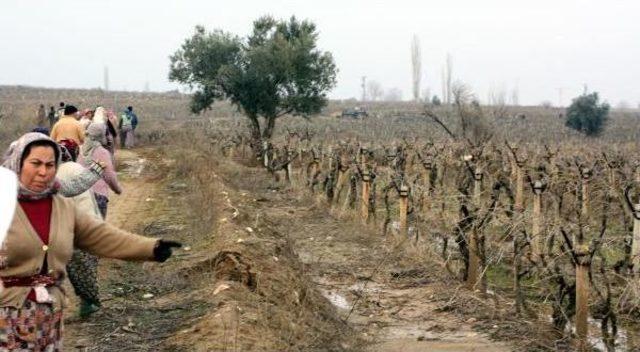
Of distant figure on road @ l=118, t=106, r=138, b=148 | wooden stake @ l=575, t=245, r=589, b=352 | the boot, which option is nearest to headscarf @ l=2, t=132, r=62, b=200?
the boot

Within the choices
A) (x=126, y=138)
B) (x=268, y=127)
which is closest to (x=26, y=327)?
(x=268, y=127)

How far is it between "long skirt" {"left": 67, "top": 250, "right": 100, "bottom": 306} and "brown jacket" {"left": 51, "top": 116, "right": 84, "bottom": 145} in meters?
3.31

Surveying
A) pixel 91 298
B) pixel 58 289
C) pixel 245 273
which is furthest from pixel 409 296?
pixel 58 289

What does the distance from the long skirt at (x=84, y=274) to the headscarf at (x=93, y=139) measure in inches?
54.7

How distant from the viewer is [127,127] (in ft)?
85.8

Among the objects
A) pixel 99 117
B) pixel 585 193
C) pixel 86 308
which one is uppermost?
pixel 99 117

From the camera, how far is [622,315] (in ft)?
23.2

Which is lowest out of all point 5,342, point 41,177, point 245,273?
point 245,273

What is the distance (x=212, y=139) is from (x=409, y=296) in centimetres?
2174

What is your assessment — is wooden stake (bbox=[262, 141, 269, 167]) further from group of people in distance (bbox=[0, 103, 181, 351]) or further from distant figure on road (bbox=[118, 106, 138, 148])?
group of people in distance (bbox=[0, 103, 181, 351])

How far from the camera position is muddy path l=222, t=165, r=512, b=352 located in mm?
6973

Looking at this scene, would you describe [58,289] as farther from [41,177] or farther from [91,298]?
[91,298]

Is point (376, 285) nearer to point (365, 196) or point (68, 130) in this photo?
point (365, 196)

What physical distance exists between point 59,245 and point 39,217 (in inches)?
6.5
